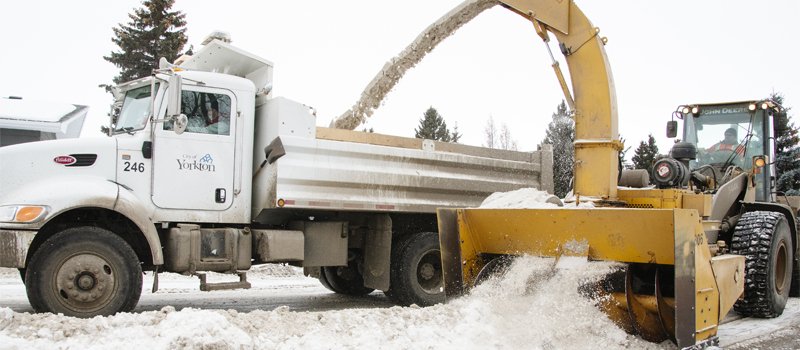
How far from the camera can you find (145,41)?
19797mm

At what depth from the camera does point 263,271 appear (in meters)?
13.1

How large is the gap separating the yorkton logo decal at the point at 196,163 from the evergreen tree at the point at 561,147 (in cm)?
1335

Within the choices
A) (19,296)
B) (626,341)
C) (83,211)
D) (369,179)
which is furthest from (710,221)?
(19,296)

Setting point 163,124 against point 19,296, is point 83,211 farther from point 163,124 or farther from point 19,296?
point 19,296

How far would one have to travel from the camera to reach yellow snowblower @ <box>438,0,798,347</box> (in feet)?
17.1

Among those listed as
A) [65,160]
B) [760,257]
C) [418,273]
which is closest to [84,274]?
[65,160]

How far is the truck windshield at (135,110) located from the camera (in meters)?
6.94

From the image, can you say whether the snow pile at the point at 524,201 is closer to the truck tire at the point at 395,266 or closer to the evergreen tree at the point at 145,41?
the truck tire at the point at 395,266

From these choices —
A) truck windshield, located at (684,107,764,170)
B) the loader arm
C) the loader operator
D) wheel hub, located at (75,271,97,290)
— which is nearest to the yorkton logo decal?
wheel hub, located at (75,271,97,290)

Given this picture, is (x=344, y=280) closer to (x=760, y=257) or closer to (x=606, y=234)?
(x=606, y=234)

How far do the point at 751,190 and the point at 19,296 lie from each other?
9.33 metres

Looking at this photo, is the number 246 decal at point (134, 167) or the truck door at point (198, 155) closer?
the number 246 decal at point (134, 167)

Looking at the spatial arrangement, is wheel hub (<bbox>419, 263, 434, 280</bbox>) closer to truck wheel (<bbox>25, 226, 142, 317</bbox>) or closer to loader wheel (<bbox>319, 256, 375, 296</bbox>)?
loader wheel (<bbox>319, 256, 375, 296</bbox>)

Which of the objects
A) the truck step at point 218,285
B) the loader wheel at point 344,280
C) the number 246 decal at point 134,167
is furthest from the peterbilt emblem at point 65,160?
the loader wheel at point 344,280
